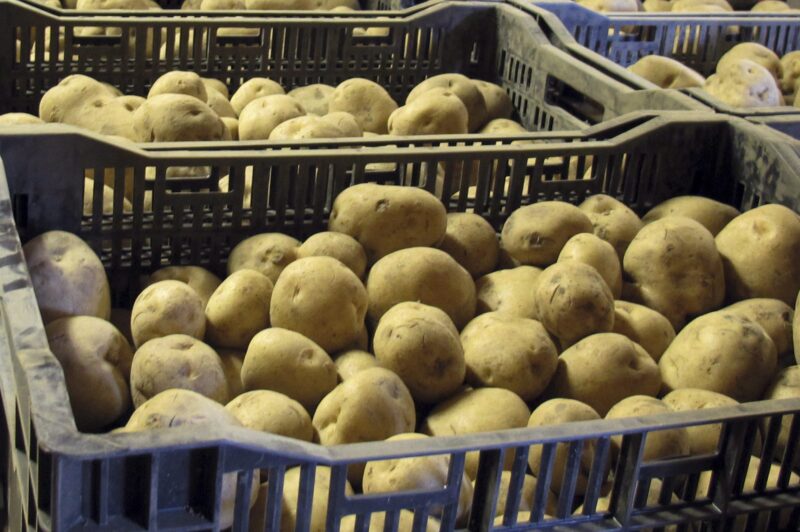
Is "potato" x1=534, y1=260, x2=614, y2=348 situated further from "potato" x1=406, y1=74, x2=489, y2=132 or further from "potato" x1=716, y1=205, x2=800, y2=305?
"potato" x1=406, y1=74, x2=489, y2=132

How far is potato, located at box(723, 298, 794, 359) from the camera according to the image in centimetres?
189

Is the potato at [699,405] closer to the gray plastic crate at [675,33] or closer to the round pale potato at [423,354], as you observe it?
the round pale potato at [423,354]

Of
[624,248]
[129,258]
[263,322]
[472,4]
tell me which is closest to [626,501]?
[263,322]

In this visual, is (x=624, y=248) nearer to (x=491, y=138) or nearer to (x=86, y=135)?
(x=491, y=138)

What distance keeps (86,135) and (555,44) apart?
4.47ft

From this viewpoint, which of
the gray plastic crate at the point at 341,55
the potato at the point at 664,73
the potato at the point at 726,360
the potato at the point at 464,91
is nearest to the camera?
the potato at the point at 726,360

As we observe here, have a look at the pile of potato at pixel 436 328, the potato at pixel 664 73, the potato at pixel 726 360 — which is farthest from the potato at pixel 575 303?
the potato at pixel 664 73

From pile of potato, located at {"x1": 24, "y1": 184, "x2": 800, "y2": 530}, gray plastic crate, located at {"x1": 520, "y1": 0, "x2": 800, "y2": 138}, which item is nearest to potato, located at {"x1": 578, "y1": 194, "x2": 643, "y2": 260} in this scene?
pile of potato, located at {"x1": 24, "y1": 184, "x2": 800, "y2": 530}

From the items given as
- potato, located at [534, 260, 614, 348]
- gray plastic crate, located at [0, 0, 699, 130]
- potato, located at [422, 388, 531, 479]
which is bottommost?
potato, located at [422, 388, 531, 479]

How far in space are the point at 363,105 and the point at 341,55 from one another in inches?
12.9

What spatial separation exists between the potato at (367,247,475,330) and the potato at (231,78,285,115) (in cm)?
88

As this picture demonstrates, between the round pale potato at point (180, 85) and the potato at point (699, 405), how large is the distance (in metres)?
1.26

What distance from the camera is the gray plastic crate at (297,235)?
41.6 inches

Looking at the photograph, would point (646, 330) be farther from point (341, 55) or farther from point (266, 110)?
point (341, 55)
